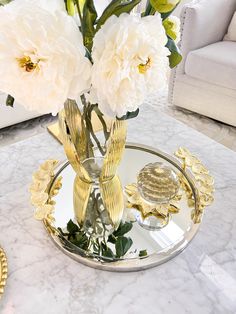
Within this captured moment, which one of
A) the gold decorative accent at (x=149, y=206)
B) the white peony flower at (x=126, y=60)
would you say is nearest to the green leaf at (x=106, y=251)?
the gold decorative accent at (x=149, y=206)

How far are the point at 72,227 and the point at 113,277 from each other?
163mm

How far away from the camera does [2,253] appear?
71 centimetres

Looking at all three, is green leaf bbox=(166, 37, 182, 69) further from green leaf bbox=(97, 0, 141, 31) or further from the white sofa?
the white sofa

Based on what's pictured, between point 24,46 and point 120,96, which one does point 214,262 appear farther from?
point 24,46

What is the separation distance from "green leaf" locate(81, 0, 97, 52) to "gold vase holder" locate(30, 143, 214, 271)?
1.30 feet

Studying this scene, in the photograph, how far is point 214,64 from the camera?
1.73m

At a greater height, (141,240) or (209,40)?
(209,40)

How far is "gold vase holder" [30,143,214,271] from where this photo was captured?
28.9 inches

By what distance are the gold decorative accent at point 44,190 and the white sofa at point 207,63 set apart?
3.74 ft

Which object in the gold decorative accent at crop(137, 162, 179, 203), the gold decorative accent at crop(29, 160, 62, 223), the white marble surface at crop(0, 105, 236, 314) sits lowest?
the white marble surface at crop(0, 105, 236, 314)

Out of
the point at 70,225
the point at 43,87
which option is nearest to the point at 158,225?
the point at 70,225

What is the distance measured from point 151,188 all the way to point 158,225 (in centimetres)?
9

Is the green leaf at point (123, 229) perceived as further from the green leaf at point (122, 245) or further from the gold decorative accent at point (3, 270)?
the gold decorative accent at point (3, 270)

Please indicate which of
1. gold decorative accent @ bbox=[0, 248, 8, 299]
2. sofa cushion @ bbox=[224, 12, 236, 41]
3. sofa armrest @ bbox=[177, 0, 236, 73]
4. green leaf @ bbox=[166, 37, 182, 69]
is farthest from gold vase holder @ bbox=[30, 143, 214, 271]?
sofa cushion @ bbox=[224, 12, 236, 41]
